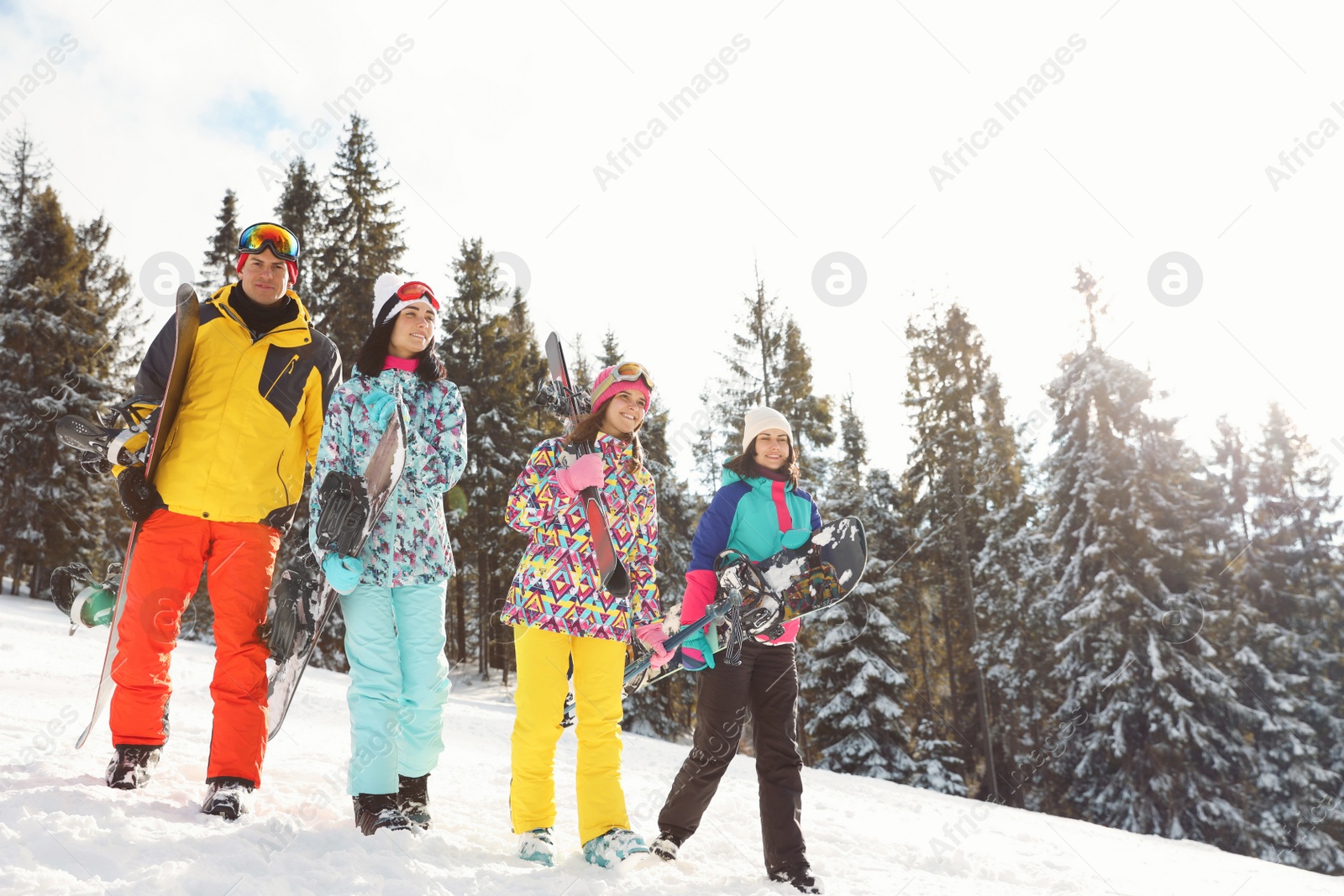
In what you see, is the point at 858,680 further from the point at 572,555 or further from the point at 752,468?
the point at 572,555

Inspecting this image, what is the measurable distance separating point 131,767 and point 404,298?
7.55ft

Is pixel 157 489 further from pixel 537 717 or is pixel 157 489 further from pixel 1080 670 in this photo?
pixel 1080 670

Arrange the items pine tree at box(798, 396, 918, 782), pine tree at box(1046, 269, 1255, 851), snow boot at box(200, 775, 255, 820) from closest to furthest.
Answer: snow boot at box(200, 775, 255, 820) < pine tree at box(1046, 269, 1255, 851) < pine tree at box(798, 396, 918, 782)

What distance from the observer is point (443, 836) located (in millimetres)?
3168

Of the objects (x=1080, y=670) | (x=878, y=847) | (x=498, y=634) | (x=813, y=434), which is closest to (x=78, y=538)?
(x=498, y=634)

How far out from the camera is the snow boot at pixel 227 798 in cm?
299

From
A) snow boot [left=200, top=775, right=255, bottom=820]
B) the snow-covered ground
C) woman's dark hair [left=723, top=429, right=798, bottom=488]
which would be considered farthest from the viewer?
woman's dark hair [left=723, top=429, right=798, bottom=488]

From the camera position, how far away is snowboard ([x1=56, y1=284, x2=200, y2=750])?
11.1 ft

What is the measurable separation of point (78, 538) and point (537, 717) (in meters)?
23.4

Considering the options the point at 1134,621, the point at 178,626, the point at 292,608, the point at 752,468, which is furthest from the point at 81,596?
the point at 1134,621

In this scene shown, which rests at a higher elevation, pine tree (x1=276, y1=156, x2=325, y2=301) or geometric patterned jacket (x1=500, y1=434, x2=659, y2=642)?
pine tree (x1=276, y1=156, x2=325, y2=301)

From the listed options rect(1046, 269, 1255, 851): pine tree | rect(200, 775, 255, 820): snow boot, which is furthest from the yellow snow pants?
rect(1046, 269, 1255, 851): pine tree

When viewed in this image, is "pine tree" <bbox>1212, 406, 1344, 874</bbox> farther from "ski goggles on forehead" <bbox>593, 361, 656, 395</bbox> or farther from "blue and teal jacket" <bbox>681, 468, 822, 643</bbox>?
"ski goggles on forehead" <bbox>593, 361, 656, 395</bbox>

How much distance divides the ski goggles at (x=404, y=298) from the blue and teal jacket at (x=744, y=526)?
173 centimetres
